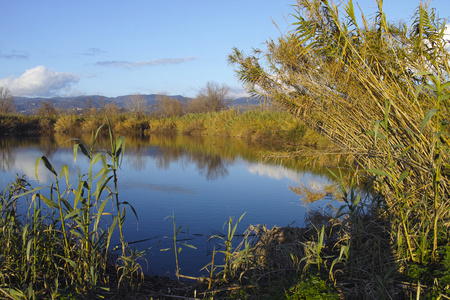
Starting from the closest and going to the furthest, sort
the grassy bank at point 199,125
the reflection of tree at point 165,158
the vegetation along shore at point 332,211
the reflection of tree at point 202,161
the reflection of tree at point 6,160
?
the vegetation along shore at point 332,211, the reflection of tree at point 202,161, the reflection of tree at point 6,160, the reflection of tree at point 165,158, the grassy bank at point 199,125

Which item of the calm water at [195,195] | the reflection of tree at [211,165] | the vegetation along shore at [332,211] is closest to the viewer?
the vegetation along shore at [332,211]

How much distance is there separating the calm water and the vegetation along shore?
0.34 meters

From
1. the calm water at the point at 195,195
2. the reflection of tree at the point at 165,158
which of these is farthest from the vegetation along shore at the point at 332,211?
the reflection of tree at the point at 165,158

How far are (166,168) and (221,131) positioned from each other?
1556 centimetres

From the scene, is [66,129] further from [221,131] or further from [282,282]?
[282,282]

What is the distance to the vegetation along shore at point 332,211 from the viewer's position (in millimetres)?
2766

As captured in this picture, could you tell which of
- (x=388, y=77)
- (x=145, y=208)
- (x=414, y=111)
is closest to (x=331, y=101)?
(x=388, y=77)

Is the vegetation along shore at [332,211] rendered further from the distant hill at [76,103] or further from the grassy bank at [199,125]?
the grassy bank at [199,125]

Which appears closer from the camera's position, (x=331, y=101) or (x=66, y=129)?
(x=331, y=101)

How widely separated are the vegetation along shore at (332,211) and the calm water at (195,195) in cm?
34

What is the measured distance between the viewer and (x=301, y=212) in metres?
6.36

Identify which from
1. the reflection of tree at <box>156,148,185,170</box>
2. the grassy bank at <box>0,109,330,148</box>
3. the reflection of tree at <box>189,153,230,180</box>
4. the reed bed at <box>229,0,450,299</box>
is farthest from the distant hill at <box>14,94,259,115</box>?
the reflection of tree at <box>156,148,185,170</box>

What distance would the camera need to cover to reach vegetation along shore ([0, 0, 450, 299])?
2766 mm

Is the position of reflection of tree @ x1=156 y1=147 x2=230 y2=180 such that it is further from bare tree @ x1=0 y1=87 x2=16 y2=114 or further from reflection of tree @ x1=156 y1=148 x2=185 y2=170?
bare tree @ x1=0 y1=87 x2=16 y2=114
